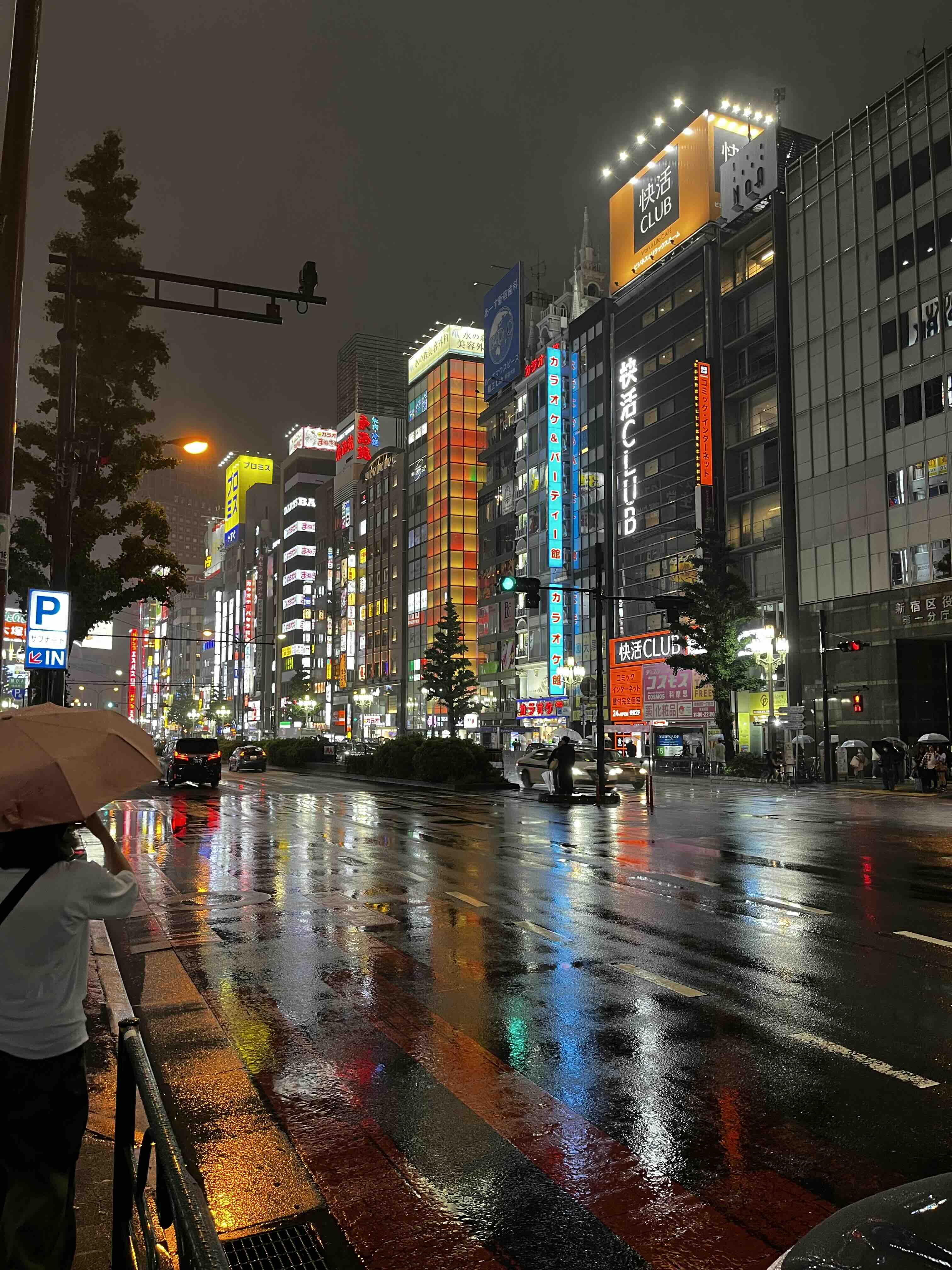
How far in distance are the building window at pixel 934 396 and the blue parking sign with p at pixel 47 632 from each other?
1768 inches

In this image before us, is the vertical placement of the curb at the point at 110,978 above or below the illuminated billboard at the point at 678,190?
below

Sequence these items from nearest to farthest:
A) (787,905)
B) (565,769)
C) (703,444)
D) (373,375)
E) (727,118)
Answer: (787,905)
(565,769)
(703,444)
(727,118)
(373,375)

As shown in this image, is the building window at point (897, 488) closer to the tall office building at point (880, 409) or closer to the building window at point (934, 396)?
the tall office building at point (880, 409)

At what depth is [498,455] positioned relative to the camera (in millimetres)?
92562

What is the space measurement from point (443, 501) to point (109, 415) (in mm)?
83852

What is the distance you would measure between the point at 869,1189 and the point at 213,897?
32.6ft

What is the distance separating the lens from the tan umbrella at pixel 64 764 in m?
3.02

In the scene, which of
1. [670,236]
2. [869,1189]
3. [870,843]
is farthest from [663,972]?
[670,236]

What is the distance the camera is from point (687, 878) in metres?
13.9

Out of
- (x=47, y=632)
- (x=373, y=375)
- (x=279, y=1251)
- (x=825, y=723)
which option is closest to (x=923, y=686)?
(x=825, y=723)

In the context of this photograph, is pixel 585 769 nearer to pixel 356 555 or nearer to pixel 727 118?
pixel 727 118

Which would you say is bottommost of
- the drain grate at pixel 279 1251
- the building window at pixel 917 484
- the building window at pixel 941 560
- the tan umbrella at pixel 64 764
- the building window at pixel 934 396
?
the drain grate at pixel 279 1251

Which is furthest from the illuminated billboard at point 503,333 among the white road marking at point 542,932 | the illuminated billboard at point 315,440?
the white road marking at point 542,932

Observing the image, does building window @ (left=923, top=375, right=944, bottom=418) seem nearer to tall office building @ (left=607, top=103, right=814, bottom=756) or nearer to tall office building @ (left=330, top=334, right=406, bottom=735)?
tall office building @ (left=607, top=103, right=814, bottom=756)
